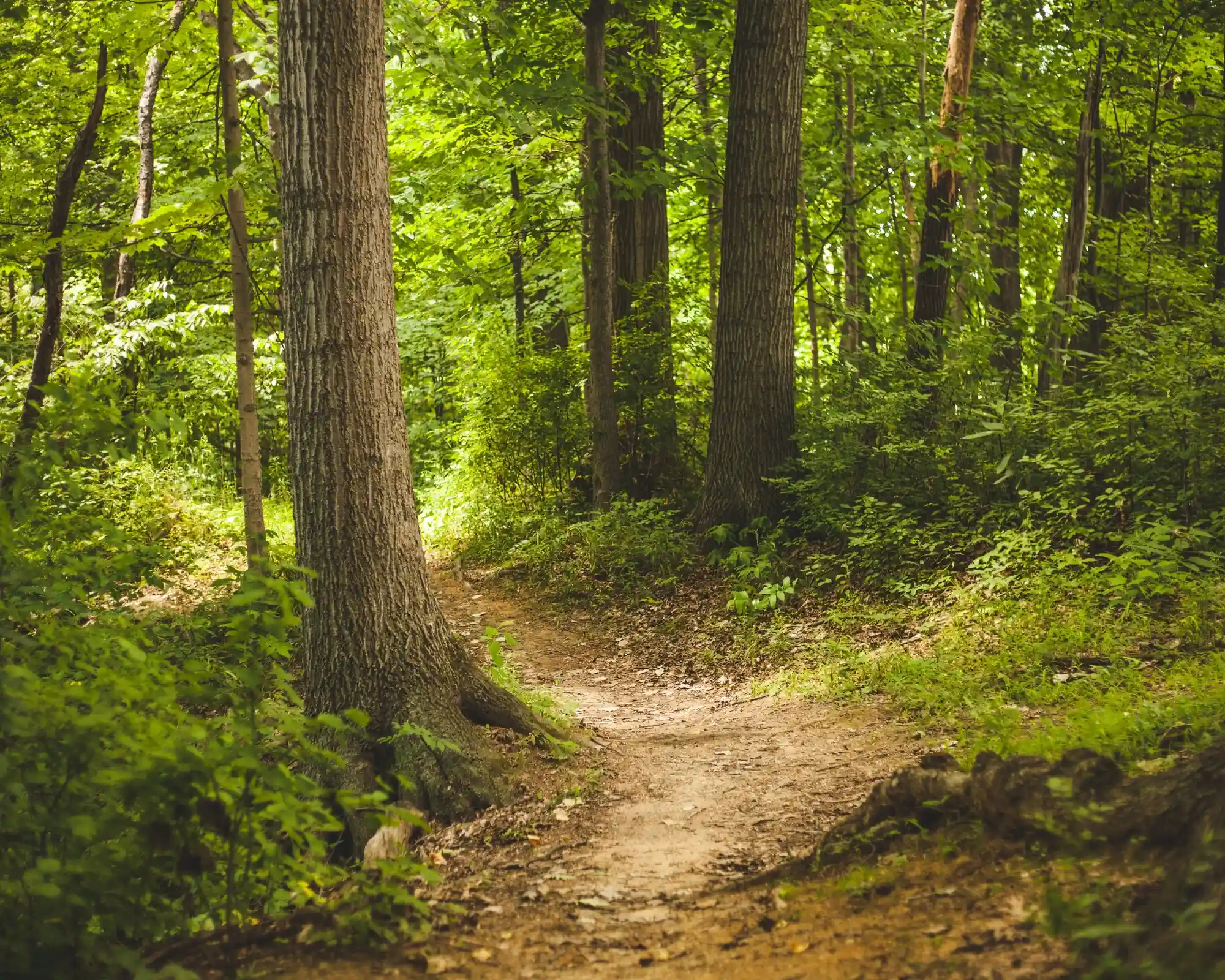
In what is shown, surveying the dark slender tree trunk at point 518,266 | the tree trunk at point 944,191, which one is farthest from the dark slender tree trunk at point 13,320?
the tree trunk at point 944,191

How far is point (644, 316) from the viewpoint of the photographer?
41.9 ft

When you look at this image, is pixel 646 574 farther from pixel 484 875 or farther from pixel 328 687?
pixel 484 875

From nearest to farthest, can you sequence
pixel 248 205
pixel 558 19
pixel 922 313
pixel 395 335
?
pixel 395 335 < pixel 248 205 < pixel 922 313 < pixel 558 19

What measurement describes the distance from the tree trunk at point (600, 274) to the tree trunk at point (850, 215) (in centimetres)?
303

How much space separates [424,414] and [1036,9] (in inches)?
617

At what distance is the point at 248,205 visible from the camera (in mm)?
8852

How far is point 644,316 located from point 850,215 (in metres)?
3.85

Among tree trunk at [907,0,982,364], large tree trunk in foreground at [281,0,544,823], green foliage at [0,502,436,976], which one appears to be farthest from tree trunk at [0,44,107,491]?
tree trunk at [907,0,982,364]

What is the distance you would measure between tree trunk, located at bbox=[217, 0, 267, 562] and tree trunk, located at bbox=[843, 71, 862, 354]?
6815mm

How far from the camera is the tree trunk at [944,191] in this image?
11.7 metres

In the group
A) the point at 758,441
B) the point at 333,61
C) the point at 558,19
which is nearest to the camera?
the point at 333,61

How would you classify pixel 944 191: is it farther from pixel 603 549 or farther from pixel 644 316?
pixel 603 549

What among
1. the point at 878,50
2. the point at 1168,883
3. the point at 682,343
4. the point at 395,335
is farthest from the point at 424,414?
the point at 1168,883

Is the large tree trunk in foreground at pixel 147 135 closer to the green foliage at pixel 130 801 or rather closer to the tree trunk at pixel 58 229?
the tree trunk at pixel 58 229
